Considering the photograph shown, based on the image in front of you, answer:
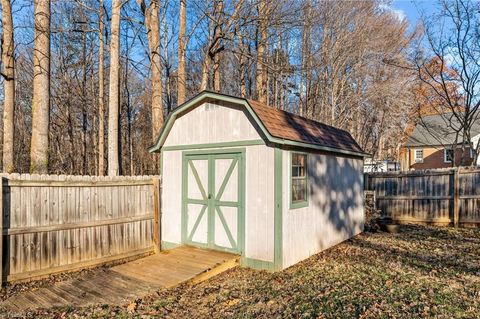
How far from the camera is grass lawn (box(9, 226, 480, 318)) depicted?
4.20 meters

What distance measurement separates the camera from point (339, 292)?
4.84 meters

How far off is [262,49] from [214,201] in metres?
→ 10.6

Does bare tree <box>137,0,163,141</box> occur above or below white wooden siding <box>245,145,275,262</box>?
above

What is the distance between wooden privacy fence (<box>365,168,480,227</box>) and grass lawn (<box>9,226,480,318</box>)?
373cm

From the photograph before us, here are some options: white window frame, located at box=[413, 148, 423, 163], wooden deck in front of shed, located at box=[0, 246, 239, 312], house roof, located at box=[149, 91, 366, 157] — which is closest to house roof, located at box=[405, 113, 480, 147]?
white window frame, located at box=[413, 148, 423, 163]

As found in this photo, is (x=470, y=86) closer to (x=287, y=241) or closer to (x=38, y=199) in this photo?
(x=287, y=241)

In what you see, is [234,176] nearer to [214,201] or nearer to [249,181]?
[249,181]

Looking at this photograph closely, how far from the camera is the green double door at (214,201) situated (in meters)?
6.42

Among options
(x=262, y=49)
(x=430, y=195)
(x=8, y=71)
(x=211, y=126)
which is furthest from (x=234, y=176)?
(x=262, y=49)

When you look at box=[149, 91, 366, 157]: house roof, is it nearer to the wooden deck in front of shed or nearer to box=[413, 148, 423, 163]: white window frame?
the wooden deck in front of shed

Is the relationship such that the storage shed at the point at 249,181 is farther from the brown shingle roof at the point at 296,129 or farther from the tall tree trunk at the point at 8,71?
the tall tree trunk at the point at 8,71

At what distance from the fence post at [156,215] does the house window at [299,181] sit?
10.6 ft

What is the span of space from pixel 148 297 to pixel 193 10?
12398 mm

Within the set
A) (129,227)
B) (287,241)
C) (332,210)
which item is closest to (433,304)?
(287,241)
